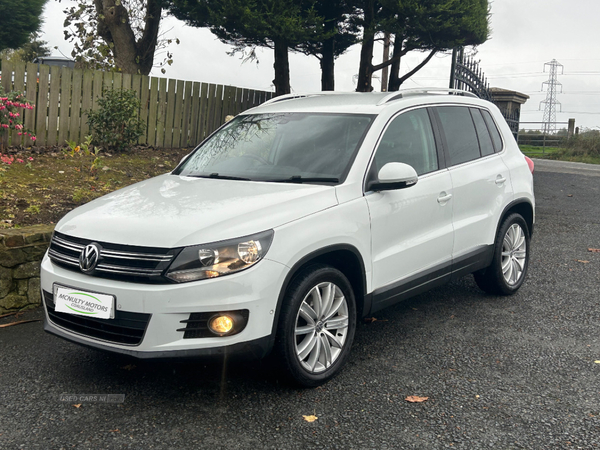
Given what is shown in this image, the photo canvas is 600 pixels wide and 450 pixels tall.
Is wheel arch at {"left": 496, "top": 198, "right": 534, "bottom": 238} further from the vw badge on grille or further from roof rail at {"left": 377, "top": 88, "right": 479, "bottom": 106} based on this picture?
the vw badge on grille

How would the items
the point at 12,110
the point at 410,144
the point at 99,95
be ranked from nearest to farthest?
the point at 410,144
the point at 12,110
the point at 99,95

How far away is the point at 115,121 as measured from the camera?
10.4 m

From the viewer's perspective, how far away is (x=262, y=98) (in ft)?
48.2

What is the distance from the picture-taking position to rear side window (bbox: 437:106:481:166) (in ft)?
17.0

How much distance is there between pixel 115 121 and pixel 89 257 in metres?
7.31

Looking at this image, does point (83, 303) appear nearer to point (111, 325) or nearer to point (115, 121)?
point (111, 325)

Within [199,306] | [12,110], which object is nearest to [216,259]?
[199,306]

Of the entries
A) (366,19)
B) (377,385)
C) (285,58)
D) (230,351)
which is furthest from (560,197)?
(230,351)

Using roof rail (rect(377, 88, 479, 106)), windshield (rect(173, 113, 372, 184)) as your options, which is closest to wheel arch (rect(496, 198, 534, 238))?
roof rail (rect(377, 88, 479, 106))

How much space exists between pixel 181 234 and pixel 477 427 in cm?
193

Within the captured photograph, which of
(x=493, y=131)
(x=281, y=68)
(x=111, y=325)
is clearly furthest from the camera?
(x=281, y=68)

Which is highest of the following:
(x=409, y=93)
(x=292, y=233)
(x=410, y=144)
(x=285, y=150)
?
(x=409, y=93)

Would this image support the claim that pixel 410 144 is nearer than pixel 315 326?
No

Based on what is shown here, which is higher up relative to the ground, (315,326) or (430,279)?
(430,279)
